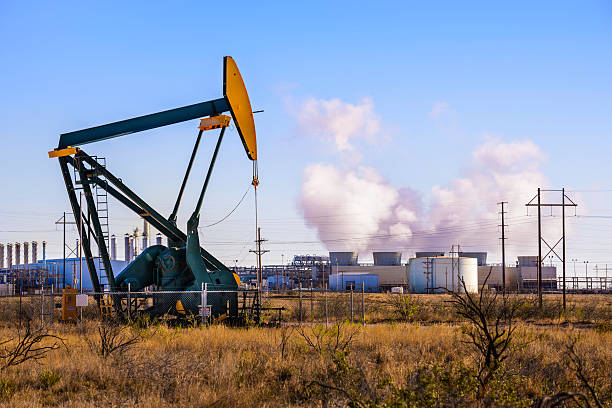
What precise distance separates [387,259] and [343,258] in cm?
585

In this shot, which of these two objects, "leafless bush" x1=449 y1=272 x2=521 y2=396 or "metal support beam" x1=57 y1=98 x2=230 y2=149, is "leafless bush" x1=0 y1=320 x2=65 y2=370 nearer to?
"leafless bush" x1=449 y1=272 x2=521 y2=396

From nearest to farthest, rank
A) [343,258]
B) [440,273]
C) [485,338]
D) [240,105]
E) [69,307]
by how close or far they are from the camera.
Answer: [485,338], [240,105], [69,307], [440,273], [343,258]

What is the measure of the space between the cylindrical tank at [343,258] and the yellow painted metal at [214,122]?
66.7 metres

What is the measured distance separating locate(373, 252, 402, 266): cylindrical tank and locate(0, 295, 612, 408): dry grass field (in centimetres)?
6900

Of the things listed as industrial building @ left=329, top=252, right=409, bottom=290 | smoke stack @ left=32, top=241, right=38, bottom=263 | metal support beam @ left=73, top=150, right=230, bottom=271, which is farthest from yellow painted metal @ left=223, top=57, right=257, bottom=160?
smoke stack @ left=32, top=241, right=38, bottom=263

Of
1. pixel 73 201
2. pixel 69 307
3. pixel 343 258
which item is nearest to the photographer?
pixel 69 307

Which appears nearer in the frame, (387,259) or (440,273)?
(440,273)

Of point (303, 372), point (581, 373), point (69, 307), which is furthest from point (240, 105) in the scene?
point (581, 373)

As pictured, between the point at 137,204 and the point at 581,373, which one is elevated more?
the point at 137,204

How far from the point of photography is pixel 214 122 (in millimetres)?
18484

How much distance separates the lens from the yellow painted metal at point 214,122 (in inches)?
723

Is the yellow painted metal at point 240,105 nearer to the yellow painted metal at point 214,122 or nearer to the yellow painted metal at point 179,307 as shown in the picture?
the yellow painted metal at point 214,122

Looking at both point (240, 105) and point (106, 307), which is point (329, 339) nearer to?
point (240, 105)

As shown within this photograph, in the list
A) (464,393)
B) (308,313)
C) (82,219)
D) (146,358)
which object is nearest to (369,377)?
(464,393)
